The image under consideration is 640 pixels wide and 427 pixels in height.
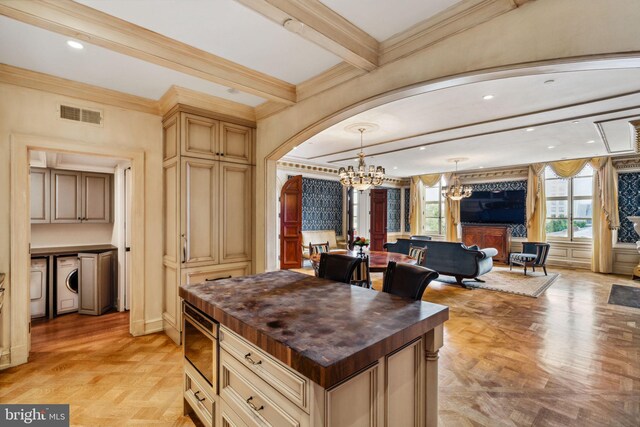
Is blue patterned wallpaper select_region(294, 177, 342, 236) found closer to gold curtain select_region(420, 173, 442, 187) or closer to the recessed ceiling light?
gold curtain select_region(420, 173, 442, 187)

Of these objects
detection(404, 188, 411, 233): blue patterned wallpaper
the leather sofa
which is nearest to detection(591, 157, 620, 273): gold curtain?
the leather sofa

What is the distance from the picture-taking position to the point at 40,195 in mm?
3992

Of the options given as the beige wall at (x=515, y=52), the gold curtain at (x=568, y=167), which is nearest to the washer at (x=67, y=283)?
the beige wall at (x=515, y=52)

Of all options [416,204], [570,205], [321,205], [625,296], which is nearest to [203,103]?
[321,205]

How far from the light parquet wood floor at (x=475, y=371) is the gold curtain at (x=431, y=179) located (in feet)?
20.0

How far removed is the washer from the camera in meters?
3.93

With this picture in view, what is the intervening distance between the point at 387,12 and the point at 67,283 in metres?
4.93

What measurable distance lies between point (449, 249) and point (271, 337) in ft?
18.0

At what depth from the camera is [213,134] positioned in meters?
3.37

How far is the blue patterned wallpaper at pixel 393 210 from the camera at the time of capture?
10258mm

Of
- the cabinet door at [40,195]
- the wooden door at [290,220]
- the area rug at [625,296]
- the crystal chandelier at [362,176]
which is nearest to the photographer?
the cabinet door at [40,195]

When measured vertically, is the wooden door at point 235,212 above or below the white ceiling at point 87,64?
below

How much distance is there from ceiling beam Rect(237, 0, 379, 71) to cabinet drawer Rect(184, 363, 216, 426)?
7.14 feet

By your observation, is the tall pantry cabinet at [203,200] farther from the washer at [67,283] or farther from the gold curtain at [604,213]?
the gold curtain at [604,213]
